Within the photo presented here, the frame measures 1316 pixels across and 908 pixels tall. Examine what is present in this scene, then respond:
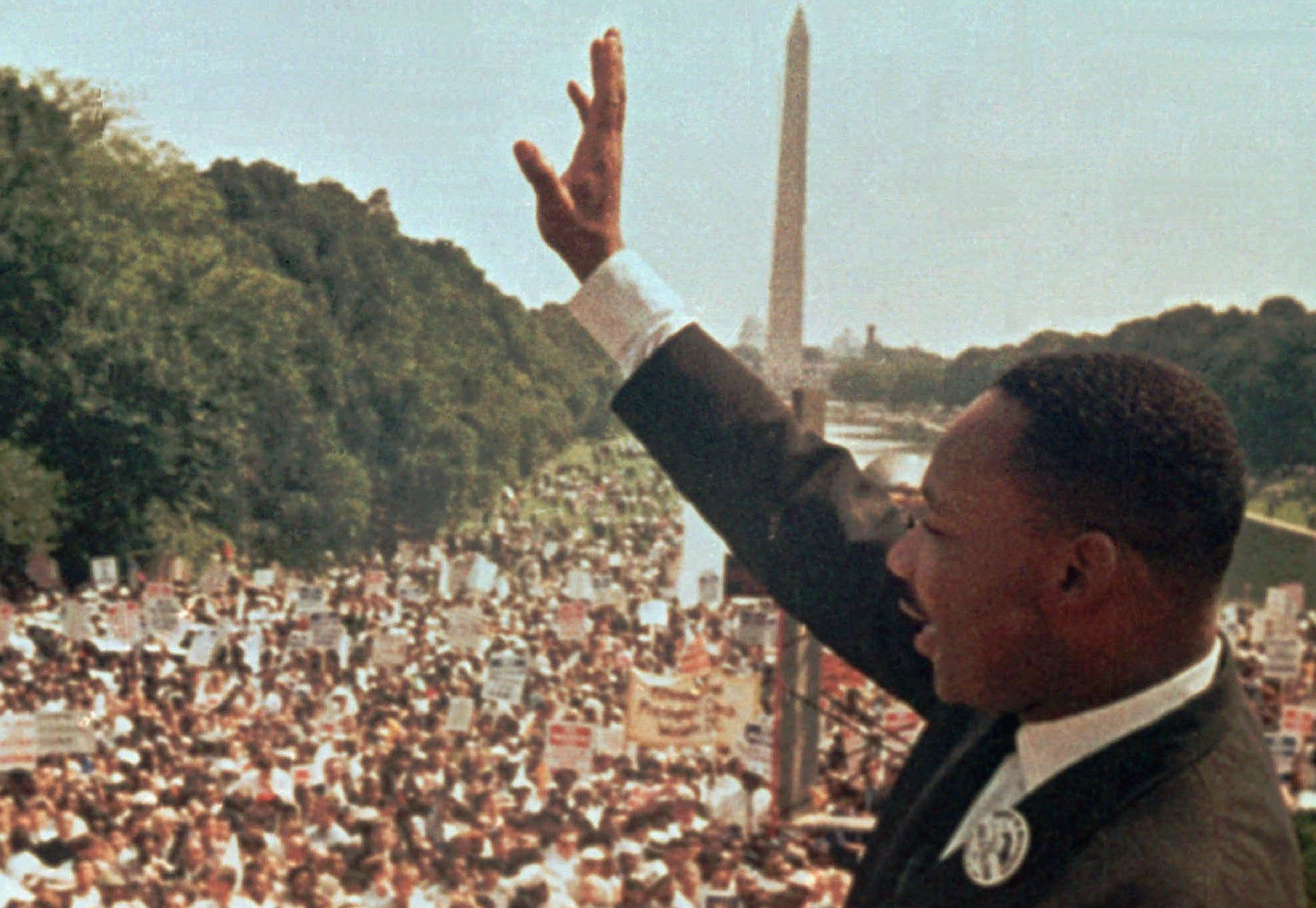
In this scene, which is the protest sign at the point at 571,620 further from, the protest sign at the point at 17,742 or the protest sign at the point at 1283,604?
the protest sign at the point at 17,742

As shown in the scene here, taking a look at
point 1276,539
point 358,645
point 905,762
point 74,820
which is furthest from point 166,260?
point 905,762

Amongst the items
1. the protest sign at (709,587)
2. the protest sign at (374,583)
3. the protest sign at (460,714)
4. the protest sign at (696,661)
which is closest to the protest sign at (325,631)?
the protest sign at (460,714)

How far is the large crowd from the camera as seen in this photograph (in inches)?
416

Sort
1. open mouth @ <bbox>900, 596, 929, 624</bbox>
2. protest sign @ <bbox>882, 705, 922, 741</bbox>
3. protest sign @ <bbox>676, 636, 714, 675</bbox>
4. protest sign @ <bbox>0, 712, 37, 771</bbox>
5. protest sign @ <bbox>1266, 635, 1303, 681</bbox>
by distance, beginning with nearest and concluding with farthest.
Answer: open mouth @ <bbox>900, 596, 929, 624</bbox> → protest sign @ <bbox>0, 712, 37, 771</bbox> → protest sign @ <bbox>882, 705, 922, 741</bbox> → protest sign @ <bbox>676, 636, 714, 675</bbox> → protest sign @ <bbox>1266, 635, 1303, 681</bbox>

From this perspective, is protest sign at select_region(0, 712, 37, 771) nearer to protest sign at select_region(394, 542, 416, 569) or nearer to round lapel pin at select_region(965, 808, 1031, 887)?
round lapel pin at select_region(965, 808, 1031, 887)

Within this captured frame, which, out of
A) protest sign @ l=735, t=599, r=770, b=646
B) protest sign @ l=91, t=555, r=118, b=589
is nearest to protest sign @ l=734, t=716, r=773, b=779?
protest sign @ l=735, t=599, r=770, b=646

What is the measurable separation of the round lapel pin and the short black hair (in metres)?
0.21

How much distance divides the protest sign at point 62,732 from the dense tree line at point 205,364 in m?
20.4

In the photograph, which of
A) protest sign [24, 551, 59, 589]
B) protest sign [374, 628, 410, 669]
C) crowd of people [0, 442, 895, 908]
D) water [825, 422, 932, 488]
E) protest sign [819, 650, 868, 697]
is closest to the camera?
crowd of people [0, 442, 895, 908]

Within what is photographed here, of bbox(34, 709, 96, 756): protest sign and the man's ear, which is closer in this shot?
the man's ear

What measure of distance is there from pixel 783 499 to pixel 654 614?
74.1ft

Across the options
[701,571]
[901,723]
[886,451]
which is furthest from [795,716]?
[701,571]

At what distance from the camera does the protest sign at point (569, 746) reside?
44.3 ft

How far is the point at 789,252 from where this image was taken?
17.2 metres
